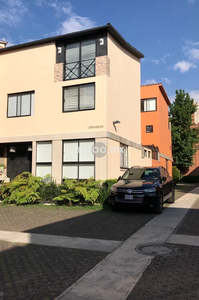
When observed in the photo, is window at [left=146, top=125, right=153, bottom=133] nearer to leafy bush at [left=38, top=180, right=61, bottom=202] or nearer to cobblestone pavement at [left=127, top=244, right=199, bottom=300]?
leafy bush at [left=38, top=180, right=61, bottom=202]

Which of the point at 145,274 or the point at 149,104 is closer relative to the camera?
the point at 145,274

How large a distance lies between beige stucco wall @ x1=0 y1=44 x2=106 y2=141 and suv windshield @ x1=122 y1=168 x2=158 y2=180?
129 inches

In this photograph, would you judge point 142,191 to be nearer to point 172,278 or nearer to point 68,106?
point 172,278

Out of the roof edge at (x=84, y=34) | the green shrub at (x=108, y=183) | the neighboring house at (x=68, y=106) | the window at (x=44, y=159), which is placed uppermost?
the roof edge at (x=84, y=34)

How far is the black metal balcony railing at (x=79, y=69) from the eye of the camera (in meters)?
14.6

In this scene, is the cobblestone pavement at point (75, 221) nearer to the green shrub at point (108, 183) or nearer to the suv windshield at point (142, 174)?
the suv windshield at point (142, 174)

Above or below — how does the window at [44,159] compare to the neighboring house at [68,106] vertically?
below

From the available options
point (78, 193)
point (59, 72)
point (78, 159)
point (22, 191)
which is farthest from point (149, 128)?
point (22, 191)

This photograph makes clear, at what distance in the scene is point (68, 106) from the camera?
1487 centimetres

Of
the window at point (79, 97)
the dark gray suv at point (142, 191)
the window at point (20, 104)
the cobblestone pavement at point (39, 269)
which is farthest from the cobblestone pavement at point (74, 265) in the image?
the window at point (20, 104)

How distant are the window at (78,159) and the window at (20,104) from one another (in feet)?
10.7

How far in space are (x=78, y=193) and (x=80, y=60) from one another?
294 inches

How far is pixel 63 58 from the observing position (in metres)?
15.3

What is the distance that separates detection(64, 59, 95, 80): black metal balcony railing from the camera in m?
14.6
